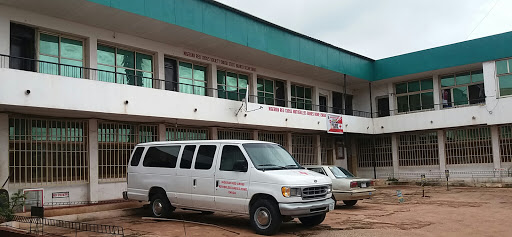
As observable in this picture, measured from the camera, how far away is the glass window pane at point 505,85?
23.8 metres

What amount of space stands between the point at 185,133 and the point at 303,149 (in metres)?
10.0

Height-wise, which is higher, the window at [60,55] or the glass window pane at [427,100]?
the window at [60,55]

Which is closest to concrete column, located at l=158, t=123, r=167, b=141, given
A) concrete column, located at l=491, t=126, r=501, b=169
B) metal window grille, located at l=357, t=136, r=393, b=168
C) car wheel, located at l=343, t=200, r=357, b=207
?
car wheel, located at l=343, t=200, r=357, b=207

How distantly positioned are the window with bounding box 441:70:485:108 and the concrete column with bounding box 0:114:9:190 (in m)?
24.5

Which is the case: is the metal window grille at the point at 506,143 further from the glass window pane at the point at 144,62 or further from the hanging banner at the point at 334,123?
the glass window pane at the point at 144,62

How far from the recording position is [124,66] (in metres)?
17.7

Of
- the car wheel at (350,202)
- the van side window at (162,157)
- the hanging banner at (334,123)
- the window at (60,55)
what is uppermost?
the window at (60,55)

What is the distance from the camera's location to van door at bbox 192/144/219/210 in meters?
10.1

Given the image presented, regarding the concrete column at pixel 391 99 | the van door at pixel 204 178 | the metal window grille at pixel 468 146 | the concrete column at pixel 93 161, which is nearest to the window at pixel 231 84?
the concrete column at pixel 93 161

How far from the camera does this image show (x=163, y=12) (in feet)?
53.7

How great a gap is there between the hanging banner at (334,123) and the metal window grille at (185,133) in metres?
8.21

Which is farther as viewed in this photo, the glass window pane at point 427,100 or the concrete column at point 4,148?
the glass window pane at point 427,100

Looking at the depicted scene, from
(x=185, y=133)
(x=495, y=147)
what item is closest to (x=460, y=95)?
(x=495, y=147)

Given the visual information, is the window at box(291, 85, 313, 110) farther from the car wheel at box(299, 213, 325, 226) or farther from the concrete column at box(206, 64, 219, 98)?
the car wheel at box(299, 213, 325, 226)
